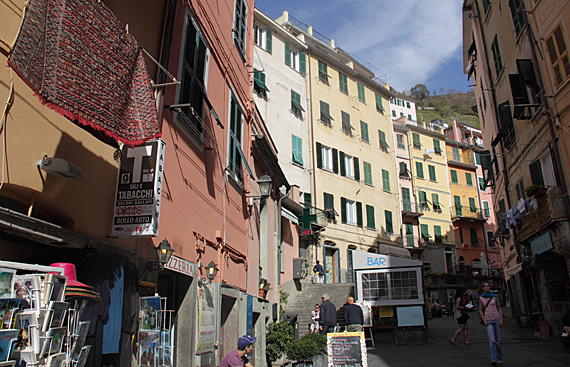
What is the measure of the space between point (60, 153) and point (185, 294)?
4.07 m

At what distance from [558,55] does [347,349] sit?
1072cm

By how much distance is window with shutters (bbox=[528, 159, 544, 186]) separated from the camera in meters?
15.4

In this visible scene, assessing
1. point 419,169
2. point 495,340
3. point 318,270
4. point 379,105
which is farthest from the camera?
point 419,169

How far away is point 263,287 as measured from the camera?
49.9 ft

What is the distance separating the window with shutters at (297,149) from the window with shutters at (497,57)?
12.1 metres

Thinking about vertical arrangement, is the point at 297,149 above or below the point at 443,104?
below

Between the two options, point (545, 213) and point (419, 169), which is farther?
point (419, 169)

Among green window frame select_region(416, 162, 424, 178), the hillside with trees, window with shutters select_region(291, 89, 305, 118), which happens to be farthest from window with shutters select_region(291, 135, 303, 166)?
the hillside with trees

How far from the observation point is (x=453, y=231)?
1770 inches

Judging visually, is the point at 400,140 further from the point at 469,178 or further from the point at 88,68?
the point at 88,68

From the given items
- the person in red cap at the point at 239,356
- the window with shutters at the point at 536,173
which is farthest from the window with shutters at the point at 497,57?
the person in red cap at the point at 239,356

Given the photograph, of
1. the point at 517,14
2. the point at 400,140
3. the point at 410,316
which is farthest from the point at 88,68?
the point at 400,140

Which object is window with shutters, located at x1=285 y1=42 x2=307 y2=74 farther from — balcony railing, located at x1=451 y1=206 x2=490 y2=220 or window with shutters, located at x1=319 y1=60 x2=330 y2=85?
balcony railing, located at x1=451 y1=206 x2=490 y2=220

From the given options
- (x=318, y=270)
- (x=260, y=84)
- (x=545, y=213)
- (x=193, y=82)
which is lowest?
(x=318, y=270)
